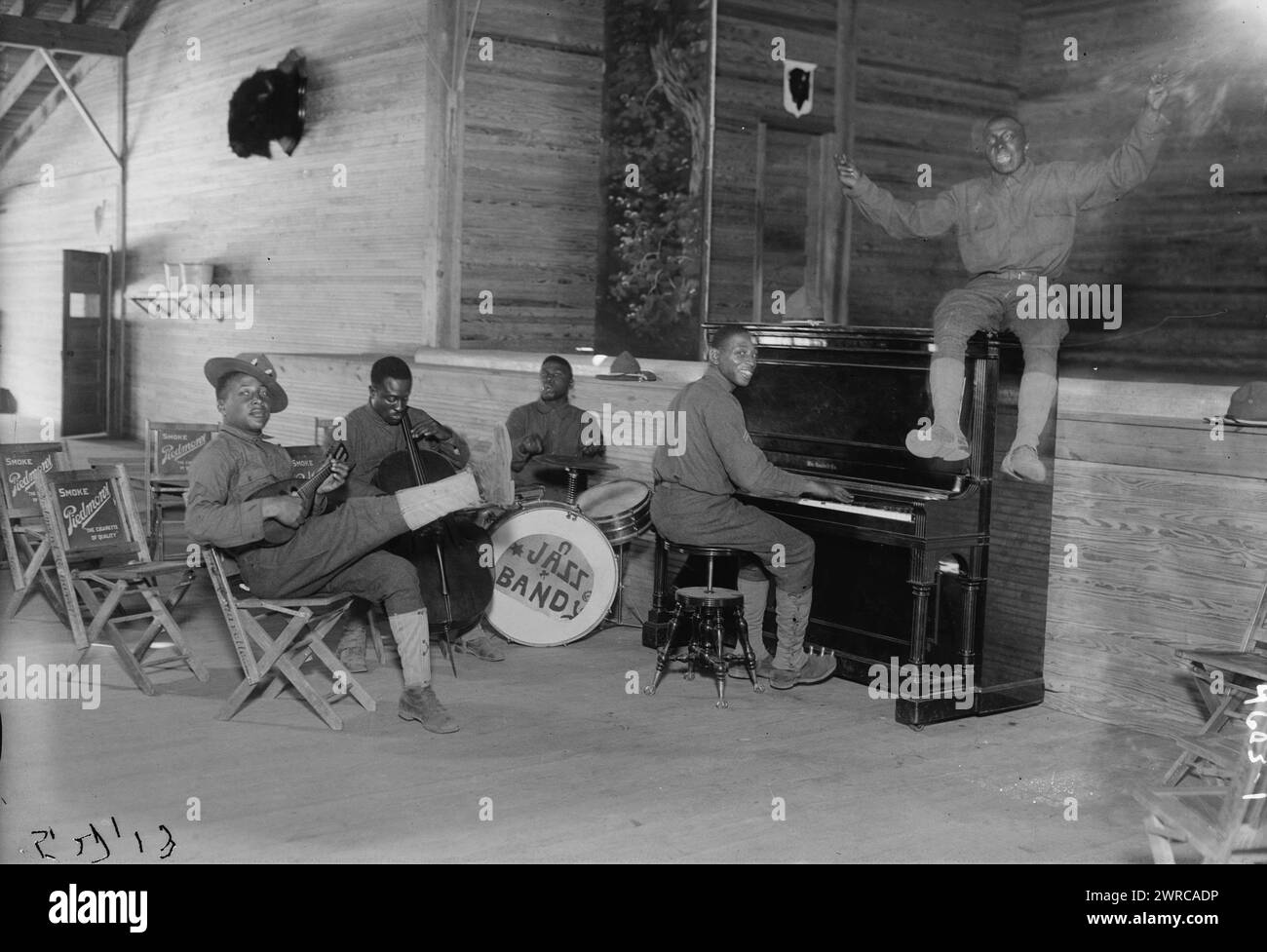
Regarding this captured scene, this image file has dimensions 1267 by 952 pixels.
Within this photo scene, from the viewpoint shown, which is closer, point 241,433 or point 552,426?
point 241,433

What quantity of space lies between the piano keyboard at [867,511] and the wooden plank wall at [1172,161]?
614 centimetres

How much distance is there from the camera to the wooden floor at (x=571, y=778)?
4324mm

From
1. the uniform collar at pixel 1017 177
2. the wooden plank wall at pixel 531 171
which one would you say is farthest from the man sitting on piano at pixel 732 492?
the wooden plank wall at pixel 531 171

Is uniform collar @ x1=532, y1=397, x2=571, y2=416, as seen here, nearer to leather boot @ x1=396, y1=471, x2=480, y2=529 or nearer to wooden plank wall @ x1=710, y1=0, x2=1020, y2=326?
leather boot @ x1=396, y1=471, x2=480, y2=529

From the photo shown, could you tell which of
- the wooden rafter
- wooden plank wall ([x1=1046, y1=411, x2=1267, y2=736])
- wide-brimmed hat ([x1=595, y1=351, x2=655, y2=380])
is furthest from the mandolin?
the wooden rafter

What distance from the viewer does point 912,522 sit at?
5645 millimetres

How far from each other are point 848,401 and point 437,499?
2.04 meters

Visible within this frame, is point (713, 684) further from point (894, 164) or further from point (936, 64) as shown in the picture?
point (936, 64)

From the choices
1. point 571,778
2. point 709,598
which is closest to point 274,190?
point 709,598

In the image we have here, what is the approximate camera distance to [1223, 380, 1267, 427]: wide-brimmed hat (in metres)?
5.14

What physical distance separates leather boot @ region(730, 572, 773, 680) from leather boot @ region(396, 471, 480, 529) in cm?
157

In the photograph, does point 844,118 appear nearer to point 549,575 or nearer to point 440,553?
point 549,575

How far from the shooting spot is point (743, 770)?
201 inches

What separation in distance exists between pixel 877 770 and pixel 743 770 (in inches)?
20.0
